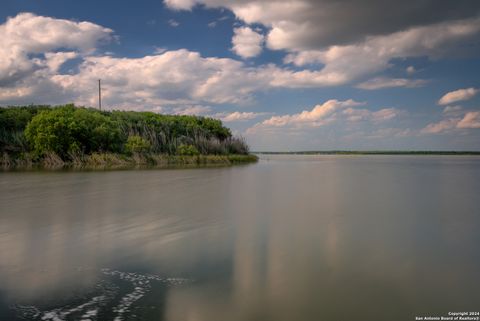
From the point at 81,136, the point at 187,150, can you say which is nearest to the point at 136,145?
the point at 81,136

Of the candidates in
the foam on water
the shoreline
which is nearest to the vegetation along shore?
the shoreline

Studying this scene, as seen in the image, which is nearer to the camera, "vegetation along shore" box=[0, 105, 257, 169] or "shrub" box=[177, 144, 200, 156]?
"vegetation along shore" box=[0, 105, 257, 169]

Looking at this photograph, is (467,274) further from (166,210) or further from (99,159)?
(99,159)

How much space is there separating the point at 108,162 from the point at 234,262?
28248 mm

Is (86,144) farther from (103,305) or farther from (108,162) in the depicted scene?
(103,305)

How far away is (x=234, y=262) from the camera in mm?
Answer: 5000

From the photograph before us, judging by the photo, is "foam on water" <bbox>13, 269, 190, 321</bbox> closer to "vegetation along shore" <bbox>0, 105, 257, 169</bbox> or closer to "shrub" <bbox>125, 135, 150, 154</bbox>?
"vegetation along shore" <bbox>0, 105, 257, 169</bbox>

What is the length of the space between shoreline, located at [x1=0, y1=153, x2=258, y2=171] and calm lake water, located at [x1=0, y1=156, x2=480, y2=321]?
19.9m

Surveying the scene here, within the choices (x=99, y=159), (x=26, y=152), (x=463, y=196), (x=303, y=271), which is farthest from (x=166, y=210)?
(x=26, y=152)

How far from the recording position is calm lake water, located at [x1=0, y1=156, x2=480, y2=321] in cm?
357

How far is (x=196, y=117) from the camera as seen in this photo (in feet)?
185

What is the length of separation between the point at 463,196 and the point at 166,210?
10799 mm

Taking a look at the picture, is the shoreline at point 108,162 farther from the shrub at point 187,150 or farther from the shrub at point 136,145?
the shrub at point 187,150

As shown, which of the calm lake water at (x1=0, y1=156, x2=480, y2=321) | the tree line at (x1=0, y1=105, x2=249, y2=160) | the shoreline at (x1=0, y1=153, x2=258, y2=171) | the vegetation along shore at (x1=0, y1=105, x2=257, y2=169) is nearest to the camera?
the calm lake water at (x1=0, y1=156, x2=480, y2=321)
